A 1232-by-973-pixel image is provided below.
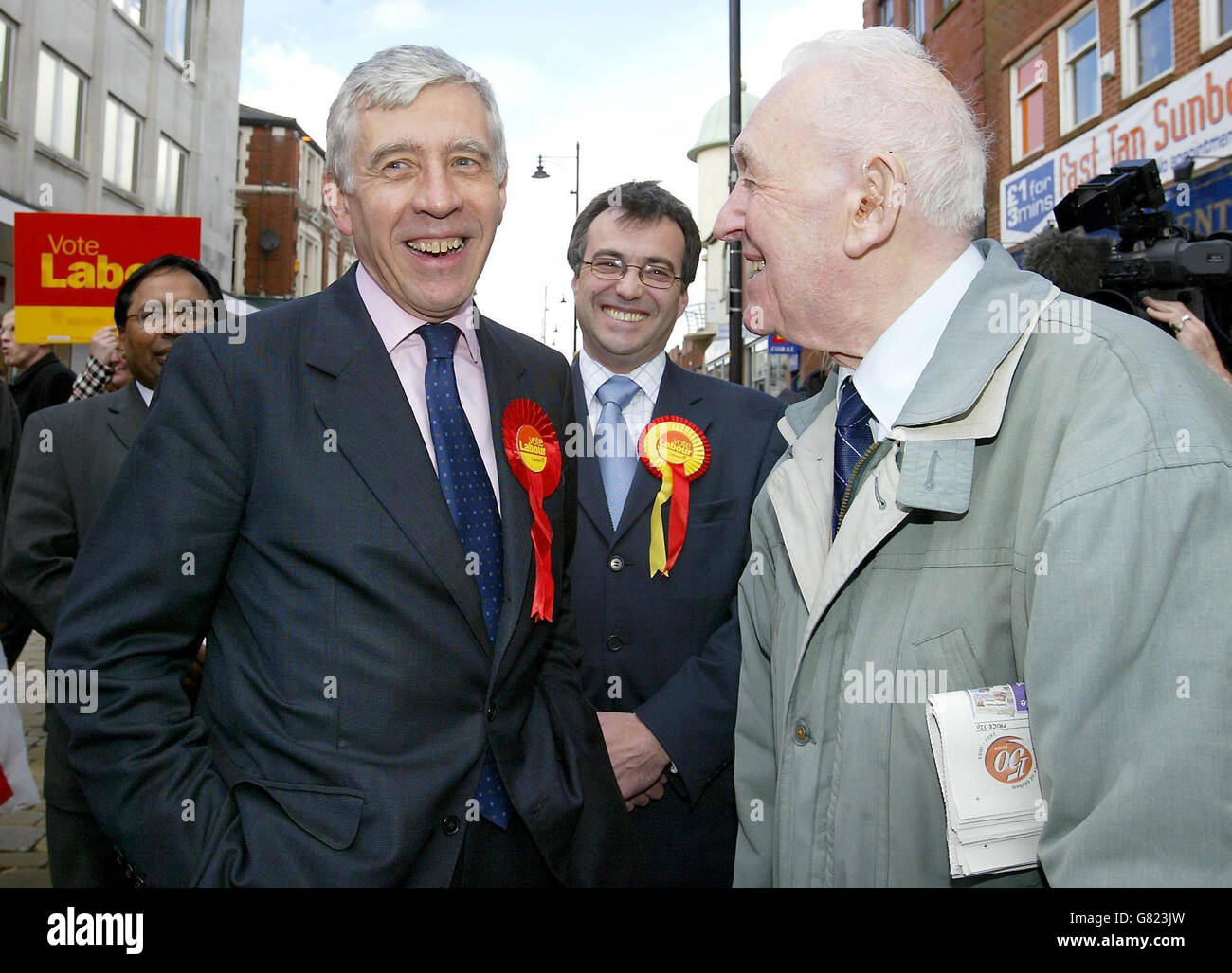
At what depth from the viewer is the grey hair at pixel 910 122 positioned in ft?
5.78

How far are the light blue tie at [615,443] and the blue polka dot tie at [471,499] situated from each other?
3.18ft

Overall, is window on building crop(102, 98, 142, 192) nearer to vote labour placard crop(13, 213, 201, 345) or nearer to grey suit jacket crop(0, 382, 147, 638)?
vote labour placard crop(13, 213, 201, 345)

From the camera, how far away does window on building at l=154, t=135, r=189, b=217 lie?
66.6ft

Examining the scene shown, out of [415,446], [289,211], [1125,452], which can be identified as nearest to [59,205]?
[415,446]

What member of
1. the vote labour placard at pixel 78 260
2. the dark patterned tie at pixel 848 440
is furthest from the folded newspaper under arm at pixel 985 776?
the vote labour placard at pixel 78 260

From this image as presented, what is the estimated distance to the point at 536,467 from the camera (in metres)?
2.17

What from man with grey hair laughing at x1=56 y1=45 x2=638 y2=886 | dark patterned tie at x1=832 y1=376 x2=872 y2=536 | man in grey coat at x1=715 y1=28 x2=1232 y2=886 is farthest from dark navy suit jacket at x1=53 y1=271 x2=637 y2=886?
dark patterned tie at x1=832 y1=376 x2=872 y2=536

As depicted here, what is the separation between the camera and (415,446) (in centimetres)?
191

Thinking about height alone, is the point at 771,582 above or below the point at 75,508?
below

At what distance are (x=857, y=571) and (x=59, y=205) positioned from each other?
18.6m

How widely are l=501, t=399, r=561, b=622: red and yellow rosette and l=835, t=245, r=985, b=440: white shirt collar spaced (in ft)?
2.45

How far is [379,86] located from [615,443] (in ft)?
4.60

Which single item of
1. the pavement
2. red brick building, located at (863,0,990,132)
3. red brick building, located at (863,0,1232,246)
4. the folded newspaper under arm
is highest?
red brick building, located at (863,0,990,132)
